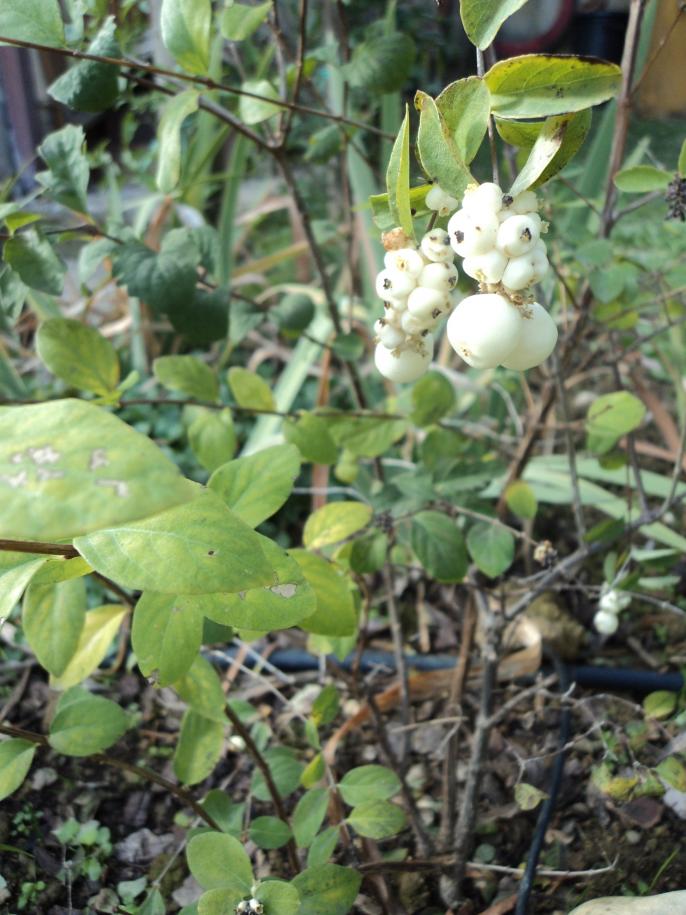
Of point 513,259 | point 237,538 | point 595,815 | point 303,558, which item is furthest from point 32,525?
point 595,815

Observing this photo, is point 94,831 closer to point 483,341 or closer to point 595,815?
point 595,815

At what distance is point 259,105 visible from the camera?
0.73m

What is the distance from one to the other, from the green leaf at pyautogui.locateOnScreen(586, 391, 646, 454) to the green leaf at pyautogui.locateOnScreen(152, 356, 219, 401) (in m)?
0.42

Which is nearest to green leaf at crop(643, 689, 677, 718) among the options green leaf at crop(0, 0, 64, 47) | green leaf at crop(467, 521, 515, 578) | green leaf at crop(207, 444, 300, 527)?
green leaf at crop(467, 521, 515, 578)

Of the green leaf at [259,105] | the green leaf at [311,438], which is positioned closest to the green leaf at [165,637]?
the green leaf at [311,438]

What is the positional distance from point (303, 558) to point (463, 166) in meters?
0.32

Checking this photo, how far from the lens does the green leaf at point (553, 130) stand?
395 mm

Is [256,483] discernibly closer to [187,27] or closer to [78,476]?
[78,476]

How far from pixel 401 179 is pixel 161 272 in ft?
1.47

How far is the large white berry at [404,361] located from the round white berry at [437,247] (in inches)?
2.2

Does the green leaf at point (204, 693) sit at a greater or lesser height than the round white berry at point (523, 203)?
lesser

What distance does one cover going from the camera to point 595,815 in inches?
34.7

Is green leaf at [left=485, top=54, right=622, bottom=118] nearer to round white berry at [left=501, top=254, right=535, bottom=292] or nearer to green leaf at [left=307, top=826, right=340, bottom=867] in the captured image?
Answer: round white berry at [left=501, top=254, right=535, bottom=292]

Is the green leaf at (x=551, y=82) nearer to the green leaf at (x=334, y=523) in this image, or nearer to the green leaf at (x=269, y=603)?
the green leaf at (x=269, y=603)
